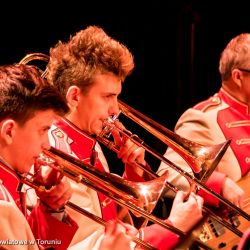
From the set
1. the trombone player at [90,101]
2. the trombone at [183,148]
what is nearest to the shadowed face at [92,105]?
the trombone player at [90,101]

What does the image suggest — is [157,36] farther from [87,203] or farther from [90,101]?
[87,203]

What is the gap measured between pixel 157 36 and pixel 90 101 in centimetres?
200

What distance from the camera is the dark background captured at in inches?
156

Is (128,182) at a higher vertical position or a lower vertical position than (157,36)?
lower

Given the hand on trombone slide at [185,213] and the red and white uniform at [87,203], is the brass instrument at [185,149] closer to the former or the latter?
the red and white uniform at [87,203]

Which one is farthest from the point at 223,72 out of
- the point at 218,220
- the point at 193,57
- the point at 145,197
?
the point at 145,197

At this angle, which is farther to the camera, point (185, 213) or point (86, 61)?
point (86, 61)

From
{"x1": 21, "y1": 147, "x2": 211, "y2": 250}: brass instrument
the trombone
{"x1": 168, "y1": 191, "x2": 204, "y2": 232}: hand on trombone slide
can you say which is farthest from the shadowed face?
{"x1": 168, "y1": 191, "x2": 204, "y2": 232}: hand on trombone slide

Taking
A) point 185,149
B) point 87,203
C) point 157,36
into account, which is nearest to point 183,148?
point 185,149

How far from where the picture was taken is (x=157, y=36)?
4.48 meters

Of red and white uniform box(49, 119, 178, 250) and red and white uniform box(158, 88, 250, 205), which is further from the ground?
red and white uniform box(158, 88, 250, 205)

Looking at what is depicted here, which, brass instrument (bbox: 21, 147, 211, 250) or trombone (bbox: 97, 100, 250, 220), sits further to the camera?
trombone (bbox: 97, 100, 250, 220)

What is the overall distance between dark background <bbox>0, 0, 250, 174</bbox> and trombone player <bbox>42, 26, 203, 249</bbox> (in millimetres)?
1269

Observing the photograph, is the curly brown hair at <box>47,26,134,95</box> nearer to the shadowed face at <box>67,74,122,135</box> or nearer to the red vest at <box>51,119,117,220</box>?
the shadowed face at <box>67,74,122,135</box>
